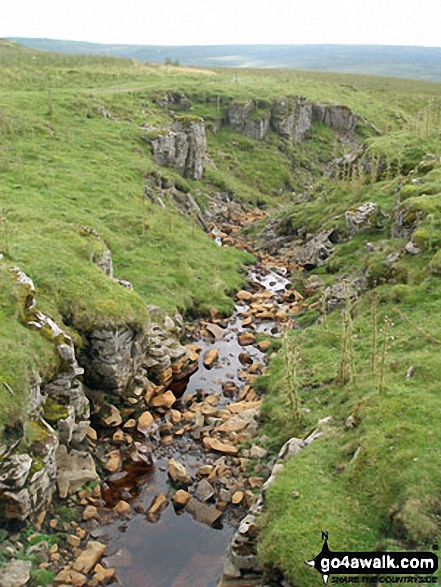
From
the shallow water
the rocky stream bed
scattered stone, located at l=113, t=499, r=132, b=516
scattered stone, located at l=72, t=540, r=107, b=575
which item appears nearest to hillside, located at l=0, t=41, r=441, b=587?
the rocky stream bed

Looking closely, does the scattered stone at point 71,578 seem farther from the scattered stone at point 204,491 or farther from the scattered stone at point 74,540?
the scattered stone at point 204,491

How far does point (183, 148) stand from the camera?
2603 inches

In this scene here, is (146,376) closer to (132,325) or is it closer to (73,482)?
Result: (132,325)

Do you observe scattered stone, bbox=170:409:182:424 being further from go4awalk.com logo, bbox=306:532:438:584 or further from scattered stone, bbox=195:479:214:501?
go4awalk.com logo, bbox=306:532:438:584

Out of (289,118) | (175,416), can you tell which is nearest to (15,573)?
(175,416)

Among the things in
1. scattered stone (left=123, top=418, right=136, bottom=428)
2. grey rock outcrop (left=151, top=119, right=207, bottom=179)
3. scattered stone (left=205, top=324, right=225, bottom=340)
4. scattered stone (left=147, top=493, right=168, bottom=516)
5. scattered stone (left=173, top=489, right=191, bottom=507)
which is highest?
grey rock outcrop (left=151, top=119, right=207, bottom=179)

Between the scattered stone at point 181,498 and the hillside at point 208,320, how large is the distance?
66cm

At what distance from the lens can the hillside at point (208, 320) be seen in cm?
1820

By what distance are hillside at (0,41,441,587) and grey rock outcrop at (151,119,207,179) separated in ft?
0.79

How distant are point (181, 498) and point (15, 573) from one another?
274 inches

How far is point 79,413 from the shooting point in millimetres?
24141

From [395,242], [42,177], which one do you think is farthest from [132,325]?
[42,177]

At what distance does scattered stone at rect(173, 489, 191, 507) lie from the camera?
21.9m

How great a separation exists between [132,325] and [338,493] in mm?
13625
